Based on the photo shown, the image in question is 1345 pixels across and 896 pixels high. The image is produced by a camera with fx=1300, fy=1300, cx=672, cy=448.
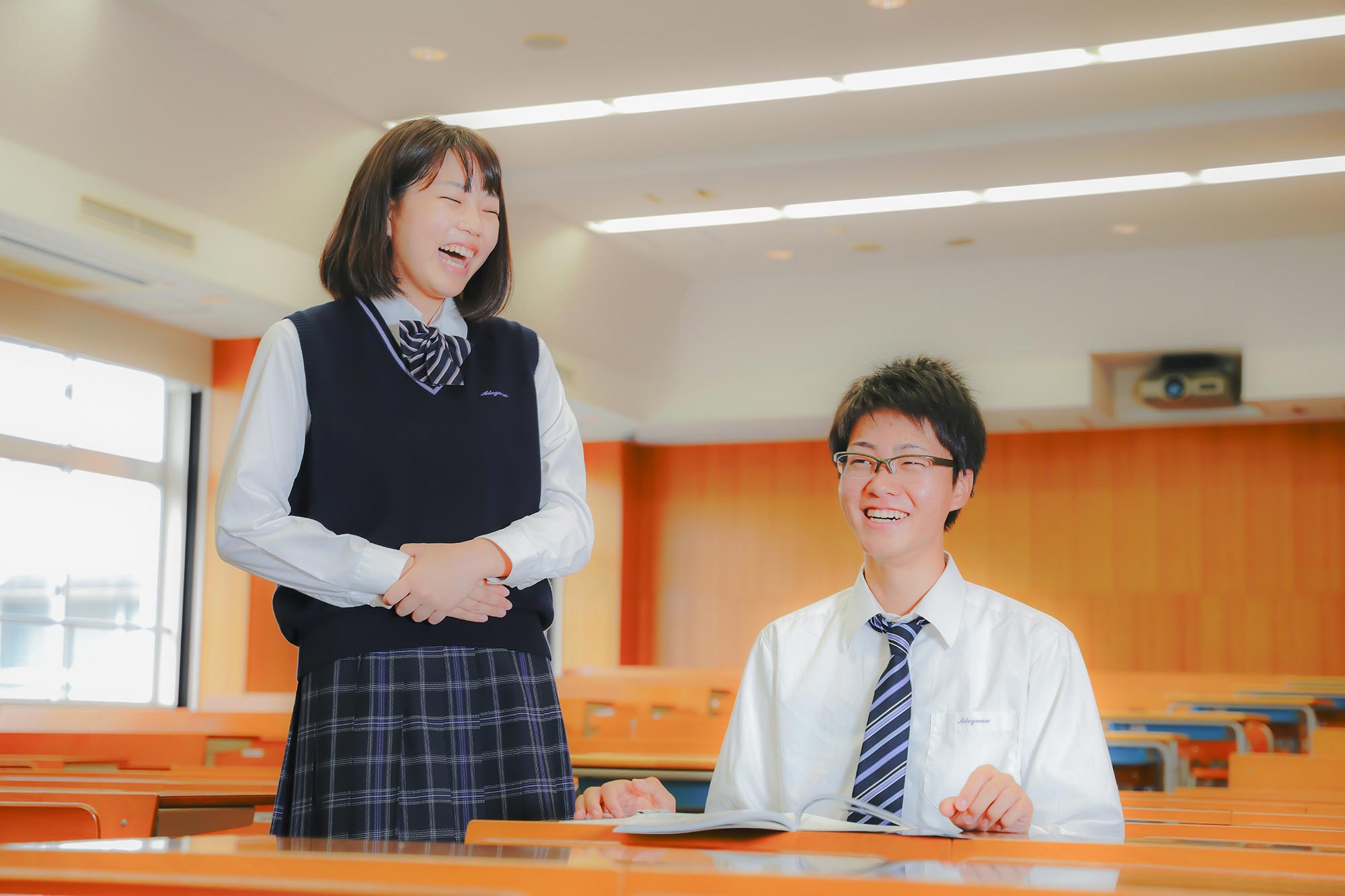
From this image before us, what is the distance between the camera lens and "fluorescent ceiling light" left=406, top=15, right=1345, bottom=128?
6258 millimetres

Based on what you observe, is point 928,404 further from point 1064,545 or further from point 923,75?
point 1064,545

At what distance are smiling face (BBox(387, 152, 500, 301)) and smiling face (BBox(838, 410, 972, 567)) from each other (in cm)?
64

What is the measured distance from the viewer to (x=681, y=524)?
1297cm

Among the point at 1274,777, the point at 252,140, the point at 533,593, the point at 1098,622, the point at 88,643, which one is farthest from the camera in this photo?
the point at 1098,622

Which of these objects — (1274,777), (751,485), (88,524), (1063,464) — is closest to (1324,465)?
(1063,464)

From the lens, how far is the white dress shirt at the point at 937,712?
168 cm

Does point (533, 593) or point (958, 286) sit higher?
point (958, 286)

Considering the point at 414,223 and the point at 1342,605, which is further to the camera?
the point at 1342,605

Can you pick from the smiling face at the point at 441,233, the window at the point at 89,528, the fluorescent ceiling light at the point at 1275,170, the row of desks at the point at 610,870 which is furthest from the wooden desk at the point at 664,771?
the fluorescent ceiling light at the point at 1275,170

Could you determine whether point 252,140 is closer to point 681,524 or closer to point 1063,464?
point 681,524

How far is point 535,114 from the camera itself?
24.1 feet

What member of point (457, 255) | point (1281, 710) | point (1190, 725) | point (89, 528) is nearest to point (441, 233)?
point (457, 255)

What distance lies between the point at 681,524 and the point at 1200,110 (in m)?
6.98

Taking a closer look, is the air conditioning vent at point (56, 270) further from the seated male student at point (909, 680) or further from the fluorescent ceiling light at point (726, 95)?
the seated male student at point (909, 680)
